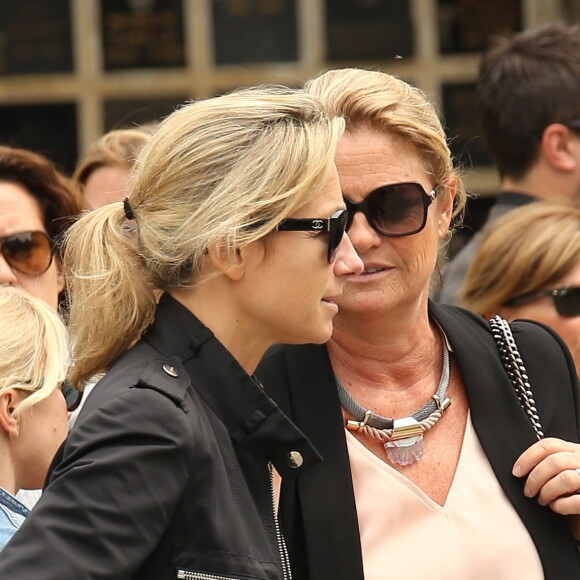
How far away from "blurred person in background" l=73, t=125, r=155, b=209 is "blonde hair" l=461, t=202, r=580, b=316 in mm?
1378

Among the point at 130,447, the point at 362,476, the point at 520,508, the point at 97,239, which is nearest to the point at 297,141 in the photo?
the point at 97,239

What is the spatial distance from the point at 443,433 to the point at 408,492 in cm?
19

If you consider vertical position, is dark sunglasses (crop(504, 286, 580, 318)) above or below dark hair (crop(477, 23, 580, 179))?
below

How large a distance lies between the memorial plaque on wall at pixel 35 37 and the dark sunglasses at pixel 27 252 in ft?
9.93

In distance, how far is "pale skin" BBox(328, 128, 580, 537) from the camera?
2.54 metres

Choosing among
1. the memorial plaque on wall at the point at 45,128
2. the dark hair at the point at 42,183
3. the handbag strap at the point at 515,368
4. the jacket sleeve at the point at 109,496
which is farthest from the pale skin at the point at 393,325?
the memorial plaque on wall at the point at 45,128

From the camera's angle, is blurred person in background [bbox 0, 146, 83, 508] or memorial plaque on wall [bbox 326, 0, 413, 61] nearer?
blurred person in background [bbox 0, 146, 83, 508]

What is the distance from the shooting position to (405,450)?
8.29ft

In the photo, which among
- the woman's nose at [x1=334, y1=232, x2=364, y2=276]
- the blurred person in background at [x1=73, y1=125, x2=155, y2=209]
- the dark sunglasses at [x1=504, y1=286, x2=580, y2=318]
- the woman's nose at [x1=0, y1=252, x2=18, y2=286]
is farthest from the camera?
the blurred person in background at [x1=73, y1=125, x2=155, y2=209]

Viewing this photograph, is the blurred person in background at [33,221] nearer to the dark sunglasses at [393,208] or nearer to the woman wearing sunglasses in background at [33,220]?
the woman wearing sunglasses in background at [33,220]

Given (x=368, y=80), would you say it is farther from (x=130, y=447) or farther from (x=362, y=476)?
(x=130, y=447)

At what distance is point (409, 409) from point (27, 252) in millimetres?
1272

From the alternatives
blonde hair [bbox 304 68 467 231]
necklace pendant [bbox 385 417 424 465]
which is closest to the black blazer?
necklace pendant [bbox 385 417 424 465]

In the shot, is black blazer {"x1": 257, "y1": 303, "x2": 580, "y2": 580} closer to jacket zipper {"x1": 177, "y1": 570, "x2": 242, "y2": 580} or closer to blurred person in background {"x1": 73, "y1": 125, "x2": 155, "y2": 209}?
jacket zipper {"x1": 177, "y1": 570, "x2": 242, "y2": 580}
